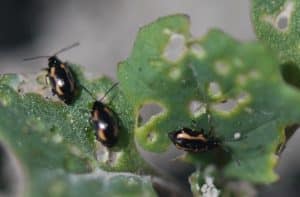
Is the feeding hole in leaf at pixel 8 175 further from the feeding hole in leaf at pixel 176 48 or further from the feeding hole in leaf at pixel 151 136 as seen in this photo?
the feeding hole in leaf at pixel 176 48

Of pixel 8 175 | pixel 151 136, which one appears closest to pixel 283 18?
pixel 151 136

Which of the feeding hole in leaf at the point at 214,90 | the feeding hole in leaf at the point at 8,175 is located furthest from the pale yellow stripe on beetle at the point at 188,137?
the feeding hole in leaf at the point at 8,175

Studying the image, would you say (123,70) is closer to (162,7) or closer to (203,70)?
(203,70)

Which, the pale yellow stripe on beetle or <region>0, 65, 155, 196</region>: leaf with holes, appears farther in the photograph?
the pale yellow stripe on beetle

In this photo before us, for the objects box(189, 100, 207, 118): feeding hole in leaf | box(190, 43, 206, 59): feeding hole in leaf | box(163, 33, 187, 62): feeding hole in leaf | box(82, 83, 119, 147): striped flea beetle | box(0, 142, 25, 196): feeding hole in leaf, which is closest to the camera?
box(190, 43, 206, 59): feeding hole in leaf

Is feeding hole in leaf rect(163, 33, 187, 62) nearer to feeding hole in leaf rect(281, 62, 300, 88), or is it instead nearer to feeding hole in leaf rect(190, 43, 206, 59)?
feeding hole in leaf rect(190, 43, 206, 59)

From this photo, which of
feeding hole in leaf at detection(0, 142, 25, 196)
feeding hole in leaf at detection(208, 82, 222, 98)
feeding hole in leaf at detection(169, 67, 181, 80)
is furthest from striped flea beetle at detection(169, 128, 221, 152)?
feeding hole in leaf at detection(0, 142, 25, 196)
